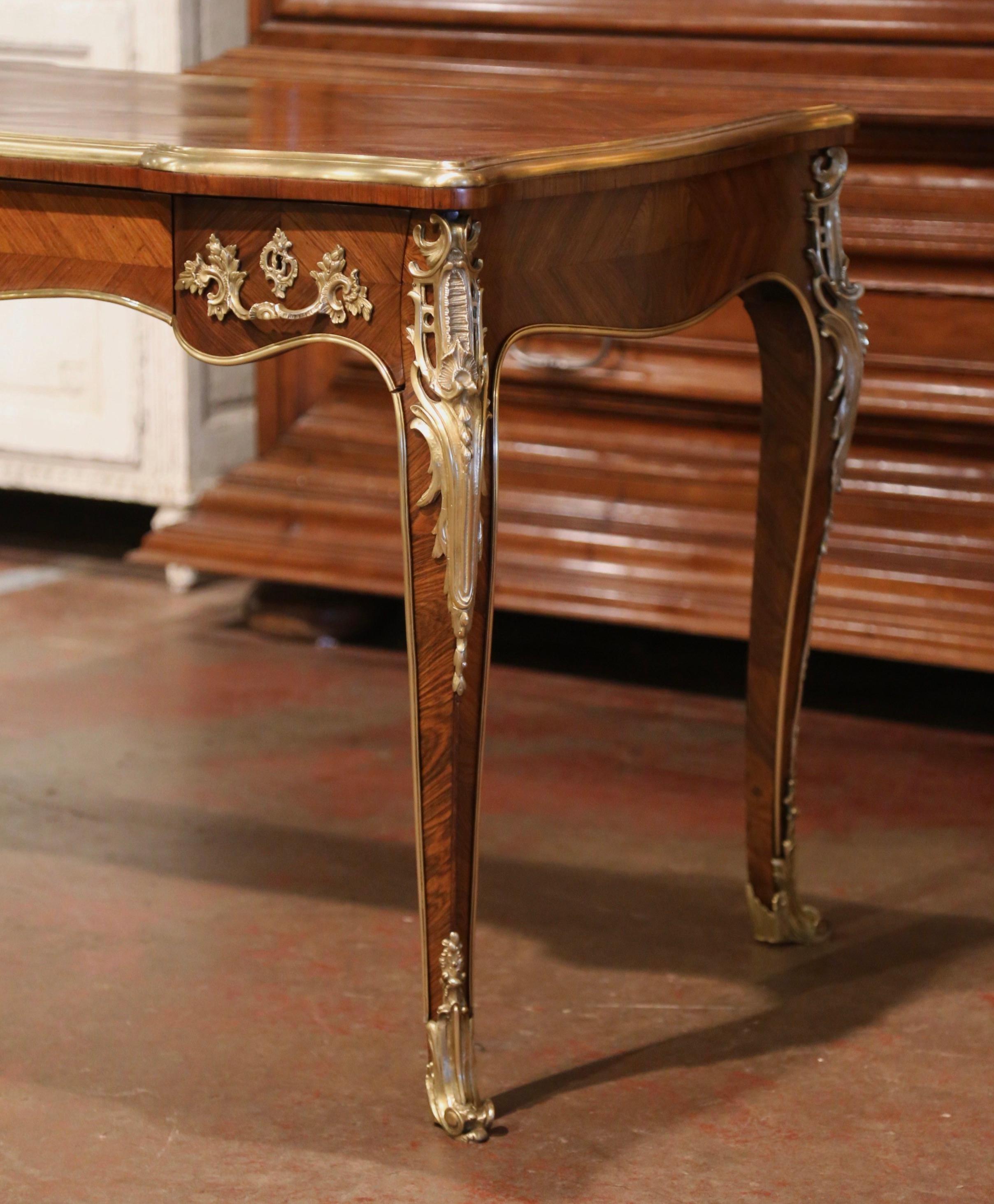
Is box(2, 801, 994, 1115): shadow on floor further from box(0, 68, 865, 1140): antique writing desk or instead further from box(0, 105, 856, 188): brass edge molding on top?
box(0, 105, 856, 188): brass edge molding on top

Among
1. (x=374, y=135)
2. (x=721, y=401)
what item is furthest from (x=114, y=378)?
(x=374, y=135)

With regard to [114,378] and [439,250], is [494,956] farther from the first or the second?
[114,378]

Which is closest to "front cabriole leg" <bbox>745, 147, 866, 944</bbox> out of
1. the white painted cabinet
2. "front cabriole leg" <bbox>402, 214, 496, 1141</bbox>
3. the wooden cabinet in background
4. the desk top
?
the desk top

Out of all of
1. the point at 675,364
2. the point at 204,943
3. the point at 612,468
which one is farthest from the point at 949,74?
the point at 204,943

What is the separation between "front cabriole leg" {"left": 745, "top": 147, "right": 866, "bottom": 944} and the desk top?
0.14 meters

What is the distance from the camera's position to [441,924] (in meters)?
1.41

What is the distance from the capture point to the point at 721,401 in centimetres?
250

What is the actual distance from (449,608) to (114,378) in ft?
6.00

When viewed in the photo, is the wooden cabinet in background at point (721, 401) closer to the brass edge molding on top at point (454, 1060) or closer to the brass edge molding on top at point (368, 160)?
the brass edge molding on top at point (368, 160)

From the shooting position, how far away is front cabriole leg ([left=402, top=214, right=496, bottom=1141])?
4.08 feet

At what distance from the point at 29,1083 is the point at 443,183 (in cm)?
86

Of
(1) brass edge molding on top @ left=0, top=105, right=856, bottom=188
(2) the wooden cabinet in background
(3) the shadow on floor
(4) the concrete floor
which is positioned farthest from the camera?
(2) the wooden cabinet in background

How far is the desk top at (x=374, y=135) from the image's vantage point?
1234 millimetres

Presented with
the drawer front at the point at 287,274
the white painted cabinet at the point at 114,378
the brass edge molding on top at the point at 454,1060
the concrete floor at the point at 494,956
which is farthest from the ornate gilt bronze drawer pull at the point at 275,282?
the white painted cabinet at the point at 114,378
